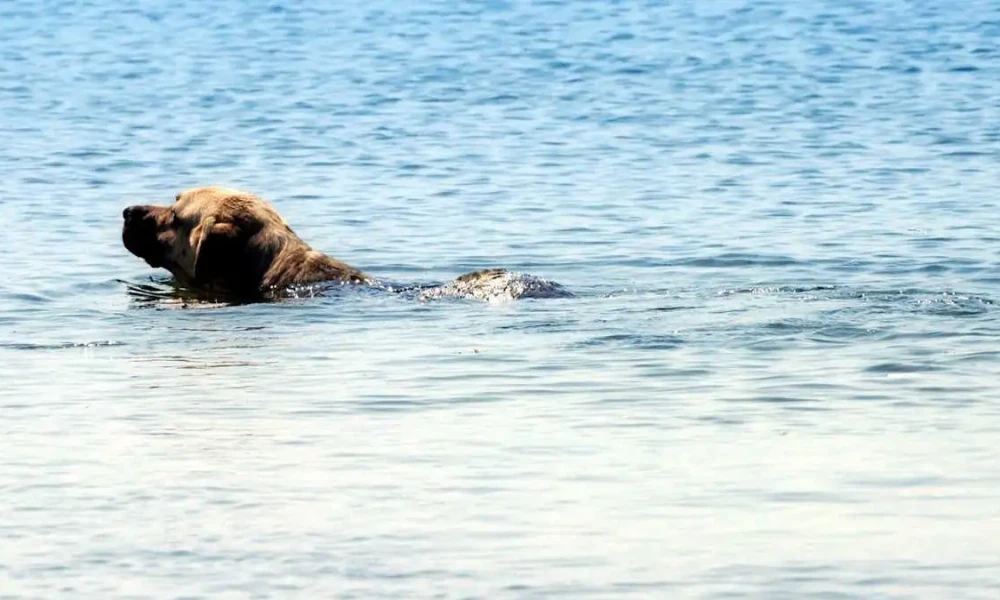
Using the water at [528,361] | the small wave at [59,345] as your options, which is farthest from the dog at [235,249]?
the small wave at [59,345]

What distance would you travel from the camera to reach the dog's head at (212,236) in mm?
13352

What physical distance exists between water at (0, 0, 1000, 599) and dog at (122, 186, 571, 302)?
0.31m

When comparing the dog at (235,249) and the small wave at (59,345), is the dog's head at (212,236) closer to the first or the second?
the dog at (235,249)

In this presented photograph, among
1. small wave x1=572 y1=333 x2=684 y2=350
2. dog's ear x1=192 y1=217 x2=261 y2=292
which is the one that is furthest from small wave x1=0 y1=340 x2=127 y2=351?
small wave x1=572 y1=333 x2=684 y2=350

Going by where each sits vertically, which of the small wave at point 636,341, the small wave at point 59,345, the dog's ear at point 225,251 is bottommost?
the small wave at point 636,341

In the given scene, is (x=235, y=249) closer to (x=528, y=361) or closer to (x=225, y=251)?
(x=225, y=251)

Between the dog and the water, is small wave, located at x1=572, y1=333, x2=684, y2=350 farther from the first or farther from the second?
the dog

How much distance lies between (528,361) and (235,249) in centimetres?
299

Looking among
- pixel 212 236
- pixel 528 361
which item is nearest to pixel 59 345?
pixel 212 236

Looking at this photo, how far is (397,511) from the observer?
7992mm

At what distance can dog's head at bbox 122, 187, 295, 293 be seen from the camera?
13352 millimetres

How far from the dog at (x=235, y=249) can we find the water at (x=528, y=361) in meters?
0.31

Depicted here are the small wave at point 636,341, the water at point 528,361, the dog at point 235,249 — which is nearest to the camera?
the water at point 528,361

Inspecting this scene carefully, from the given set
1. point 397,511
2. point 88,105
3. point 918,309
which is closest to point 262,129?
point 88,105
